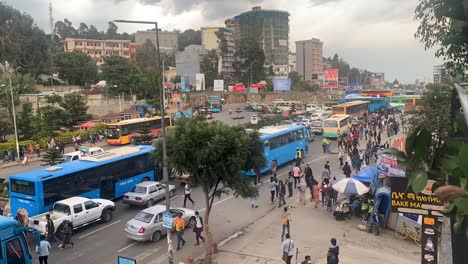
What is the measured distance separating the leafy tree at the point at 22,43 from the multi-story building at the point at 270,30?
96203 mm

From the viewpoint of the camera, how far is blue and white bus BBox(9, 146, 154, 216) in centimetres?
1684

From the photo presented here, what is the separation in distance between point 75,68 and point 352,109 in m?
51.4

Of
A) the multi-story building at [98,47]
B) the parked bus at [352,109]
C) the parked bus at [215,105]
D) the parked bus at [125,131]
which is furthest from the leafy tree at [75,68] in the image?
the parked bus at [352,109]

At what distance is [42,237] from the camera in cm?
1452

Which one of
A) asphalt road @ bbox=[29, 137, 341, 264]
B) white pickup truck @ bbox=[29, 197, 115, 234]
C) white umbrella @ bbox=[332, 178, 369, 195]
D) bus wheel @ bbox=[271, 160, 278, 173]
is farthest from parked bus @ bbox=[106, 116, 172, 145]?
white umbrella @ bbox=[332, 178, 369, 195]

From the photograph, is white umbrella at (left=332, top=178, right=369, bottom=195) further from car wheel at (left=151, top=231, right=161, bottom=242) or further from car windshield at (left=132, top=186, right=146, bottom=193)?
car windshield at (left=132, top=186, right=146, bottom=193)

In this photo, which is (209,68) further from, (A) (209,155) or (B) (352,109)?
(A) (209,155)

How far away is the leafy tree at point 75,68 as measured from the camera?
75750 mm

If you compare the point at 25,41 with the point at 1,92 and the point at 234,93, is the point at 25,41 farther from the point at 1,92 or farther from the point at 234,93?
the point at 234,93

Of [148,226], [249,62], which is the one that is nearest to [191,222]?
[148,226]

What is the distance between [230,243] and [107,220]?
19.1 ft

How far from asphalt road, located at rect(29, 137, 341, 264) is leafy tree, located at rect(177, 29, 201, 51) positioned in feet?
491

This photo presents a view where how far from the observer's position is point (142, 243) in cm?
1522

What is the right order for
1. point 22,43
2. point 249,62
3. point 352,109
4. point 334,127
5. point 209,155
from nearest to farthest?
point 209,155 → point 334,127 → point 352,109 → point 22,43 → point 249,62
